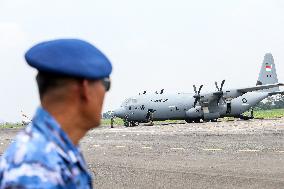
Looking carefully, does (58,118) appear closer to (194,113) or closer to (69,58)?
(69,58)

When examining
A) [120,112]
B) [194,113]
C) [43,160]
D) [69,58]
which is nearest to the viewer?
[43,160]

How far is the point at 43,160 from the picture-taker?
170 cm

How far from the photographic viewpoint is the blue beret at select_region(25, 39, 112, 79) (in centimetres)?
180

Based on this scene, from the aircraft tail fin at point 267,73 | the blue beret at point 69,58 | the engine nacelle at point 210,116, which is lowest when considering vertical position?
the engine nacelle at point 210,116

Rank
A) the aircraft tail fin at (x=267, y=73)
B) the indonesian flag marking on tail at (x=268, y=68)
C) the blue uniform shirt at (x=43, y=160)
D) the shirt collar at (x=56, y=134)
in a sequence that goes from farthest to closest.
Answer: the indonesian flag marking on tail at (x=268, y=68), the aircraft tail fin at (x=267, y=73), the shirt collar at (x=56, y=134), the blue uniform shirt at (x=43, y=160)

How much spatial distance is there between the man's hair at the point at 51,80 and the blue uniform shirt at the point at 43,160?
0.29 ft

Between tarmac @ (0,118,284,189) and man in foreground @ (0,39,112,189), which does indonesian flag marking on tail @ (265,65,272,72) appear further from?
man in foreground @ (0,39,112,189)

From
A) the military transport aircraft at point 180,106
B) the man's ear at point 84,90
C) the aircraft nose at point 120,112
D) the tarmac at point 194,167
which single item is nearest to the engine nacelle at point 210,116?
the military transport aircraft at point 180,106

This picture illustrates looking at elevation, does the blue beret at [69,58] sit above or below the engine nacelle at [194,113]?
above

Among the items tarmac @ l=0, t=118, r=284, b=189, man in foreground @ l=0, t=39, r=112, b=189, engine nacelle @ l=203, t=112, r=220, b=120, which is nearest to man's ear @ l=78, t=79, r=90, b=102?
man in foreground @ l=0, t=39, r=112, b=189

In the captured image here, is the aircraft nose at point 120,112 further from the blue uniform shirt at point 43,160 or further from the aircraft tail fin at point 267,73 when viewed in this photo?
the blue uniform shirt at point 43,160

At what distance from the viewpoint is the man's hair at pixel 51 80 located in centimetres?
185

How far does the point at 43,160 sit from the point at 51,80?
0.33 metres

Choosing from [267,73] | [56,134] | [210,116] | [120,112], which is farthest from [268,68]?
[56,134]
